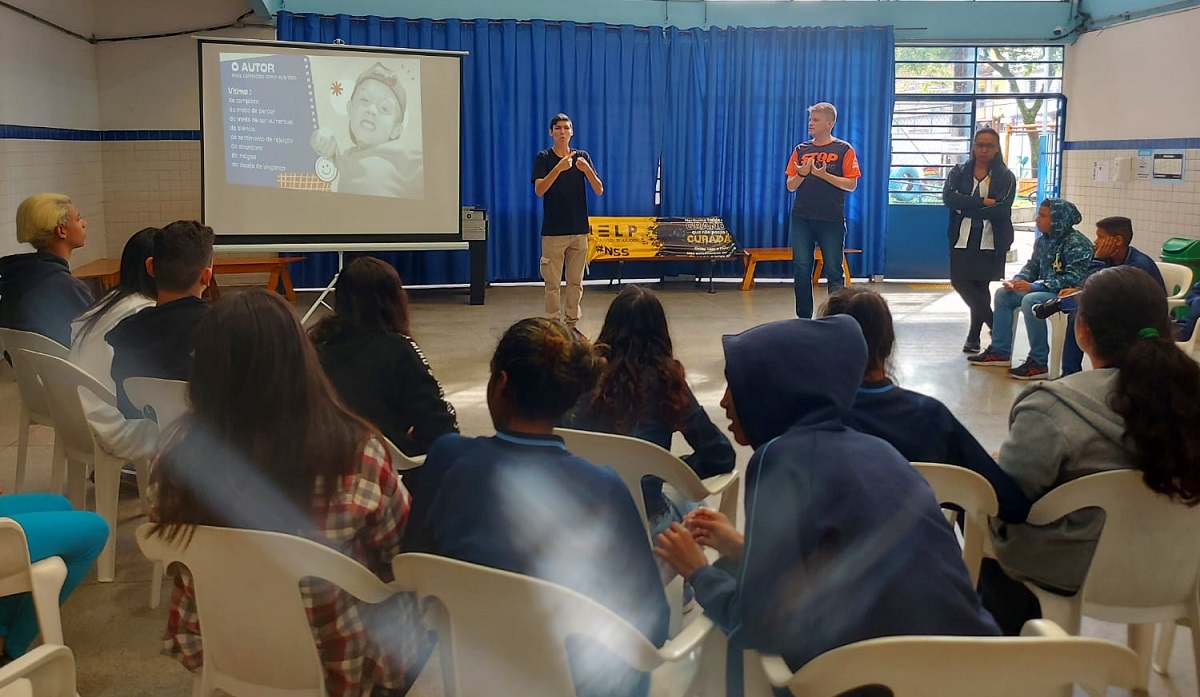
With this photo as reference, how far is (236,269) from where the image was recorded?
7891mm

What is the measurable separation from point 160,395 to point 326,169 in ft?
14.0

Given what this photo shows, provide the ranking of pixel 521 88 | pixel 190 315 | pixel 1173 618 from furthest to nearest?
pixel 521 88 < pixel 190 315 < pixel 1173 618

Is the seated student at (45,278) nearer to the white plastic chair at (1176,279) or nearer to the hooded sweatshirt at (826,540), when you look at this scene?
the hooded sweatshirt at (826,540)

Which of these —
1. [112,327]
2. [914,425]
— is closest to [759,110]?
[112,327]

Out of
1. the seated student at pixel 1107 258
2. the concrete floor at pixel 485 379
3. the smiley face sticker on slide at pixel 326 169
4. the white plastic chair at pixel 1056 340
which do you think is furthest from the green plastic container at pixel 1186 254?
the smiley face sticker on slide at pixel 326 169

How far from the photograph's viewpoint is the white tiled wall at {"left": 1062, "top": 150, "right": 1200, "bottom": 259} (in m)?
7.50

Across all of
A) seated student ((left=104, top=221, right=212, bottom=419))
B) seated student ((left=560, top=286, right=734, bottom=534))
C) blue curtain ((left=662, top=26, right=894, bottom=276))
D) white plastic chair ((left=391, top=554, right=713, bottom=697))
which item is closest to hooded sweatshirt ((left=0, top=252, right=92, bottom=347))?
seated student ((left=104, top=221, right=212, bottom=419))

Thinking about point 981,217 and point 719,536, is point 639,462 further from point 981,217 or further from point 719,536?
point 981,217

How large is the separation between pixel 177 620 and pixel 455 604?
2.19 feet

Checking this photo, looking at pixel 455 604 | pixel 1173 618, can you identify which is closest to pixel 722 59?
pixel 1173 618

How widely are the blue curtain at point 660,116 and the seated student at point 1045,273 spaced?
381 centimetres

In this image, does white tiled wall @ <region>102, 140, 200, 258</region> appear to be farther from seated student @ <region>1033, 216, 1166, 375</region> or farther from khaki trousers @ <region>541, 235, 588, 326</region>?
seated student @ <region>1033, 216, 1166, 375</region>

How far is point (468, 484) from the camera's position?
1.57 m

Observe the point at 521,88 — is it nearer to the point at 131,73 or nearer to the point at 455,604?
the point at 131,73
